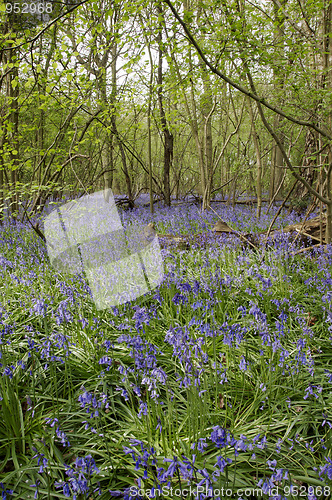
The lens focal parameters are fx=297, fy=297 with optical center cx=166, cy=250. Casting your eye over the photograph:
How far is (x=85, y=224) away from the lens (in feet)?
23.6

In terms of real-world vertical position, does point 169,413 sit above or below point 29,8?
below

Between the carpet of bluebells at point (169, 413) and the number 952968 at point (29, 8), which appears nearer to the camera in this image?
the carpet of bluebells at point (169, 413)

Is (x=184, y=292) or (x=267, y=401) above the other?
(x=184, y=292)

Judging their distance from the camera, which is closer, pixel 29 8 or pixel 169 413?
pixel 169 413

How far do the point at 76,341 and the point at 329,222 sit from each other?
12.1ft

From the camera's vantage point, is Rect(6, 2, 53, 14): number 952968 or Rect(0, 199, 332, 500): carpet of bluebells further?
Rect(6, 2, 53, 14): number 952968

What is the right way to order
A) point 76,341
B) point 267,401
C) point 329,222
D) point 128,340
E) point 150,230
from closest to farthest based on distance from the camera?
point 128,340
point 267,401
point 76,341
point 329,222
point 150,230

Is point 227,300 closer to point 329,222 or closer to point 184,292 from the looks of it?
point 184,292

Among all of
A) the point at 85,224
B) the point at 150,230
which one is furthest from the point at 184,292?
the point at 85,224

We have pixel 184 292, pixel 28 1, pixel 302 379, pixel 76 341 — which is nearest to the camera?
pixel 302 379

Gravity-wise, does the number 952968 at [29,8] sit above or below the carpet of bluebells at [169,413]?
above

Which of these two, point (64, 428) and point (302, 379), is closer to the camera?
point (64, 428)

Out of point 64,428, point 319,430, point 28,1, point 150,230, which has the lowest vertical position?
point 319,430

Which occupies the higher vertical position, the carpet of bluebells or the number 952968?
the number 952968
